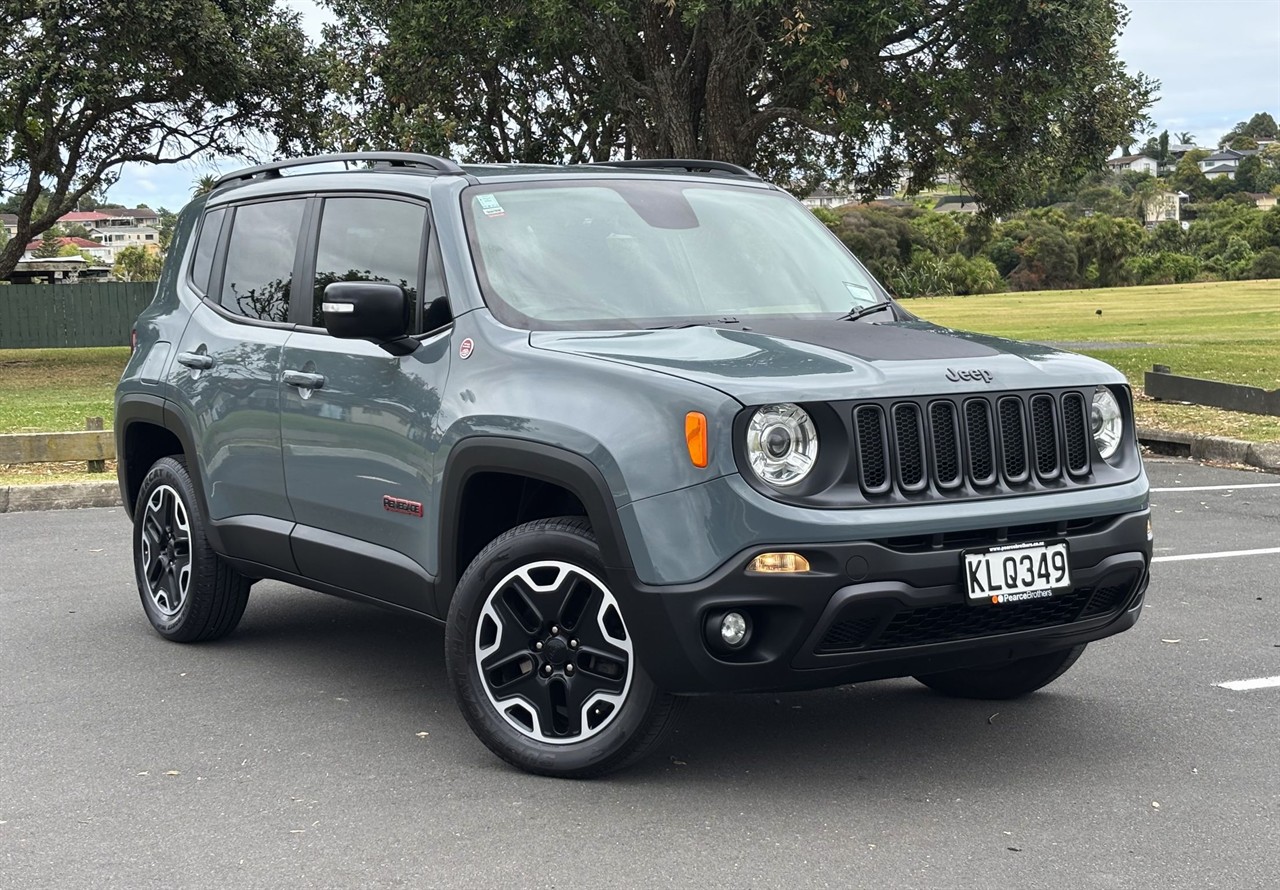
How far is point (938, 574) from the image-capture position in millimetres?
4426

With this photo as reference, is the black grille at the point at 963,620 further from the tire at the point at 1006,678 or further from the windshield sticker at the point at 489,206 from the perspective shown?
the windshield sticker at the point at 489,206

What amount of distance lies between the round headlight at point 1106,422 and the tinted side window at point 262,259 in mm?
3037

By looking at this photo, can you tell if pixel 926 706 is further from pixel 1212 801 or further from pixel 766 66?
pixel 766 66

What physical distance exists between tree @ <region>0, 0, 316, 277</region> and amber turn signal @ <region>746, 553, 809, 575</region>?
943 inches

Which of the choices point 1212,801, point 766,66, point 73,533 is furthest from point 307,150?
point 1212,801

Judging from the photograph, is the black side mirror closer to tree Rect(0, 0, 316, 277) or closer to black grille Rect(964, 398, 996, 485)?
black grille Rect(964, 398, 996, 485)

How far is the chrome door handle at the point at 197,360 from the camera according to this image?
6371 millimetres

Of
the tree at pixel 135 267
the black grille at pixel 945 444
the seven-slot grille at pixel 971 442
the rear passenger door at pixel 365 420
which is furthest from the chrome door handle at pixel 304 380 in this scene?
the tree at pixel 135 267

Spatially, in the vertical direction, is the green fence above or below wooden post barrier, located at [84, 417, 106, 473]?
above

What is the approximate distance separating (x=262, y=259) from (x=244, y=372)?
529 mm

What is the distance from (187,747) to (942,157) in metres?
16.0

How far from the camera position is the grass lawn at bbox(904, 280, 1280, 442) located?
49.7 feet

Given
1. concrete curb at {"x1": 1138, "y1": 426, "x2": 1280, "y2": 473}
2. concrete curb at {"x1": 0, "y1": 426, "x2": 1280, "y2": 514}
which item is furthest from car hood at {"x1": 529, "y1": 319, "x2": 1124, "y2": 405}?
concrete curb at {"x1": 1138, "y1": 426, "x2": 1280, "y2": 473}

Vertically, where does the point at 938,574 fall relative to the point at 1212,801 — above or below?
above
